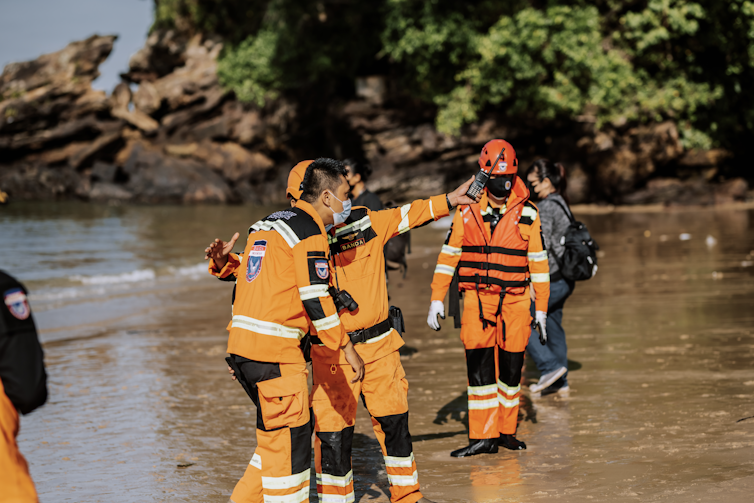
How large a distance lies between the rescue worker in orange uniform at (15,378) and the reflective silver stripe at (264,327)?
116cm

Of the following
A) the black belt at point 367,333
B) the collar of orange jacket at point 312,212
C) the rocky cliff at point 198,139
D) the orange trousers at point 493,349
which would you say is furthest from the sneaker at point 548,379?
the rocky cliff at point 198,139

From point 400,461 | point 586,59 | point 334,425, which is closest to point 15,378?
point 334,425

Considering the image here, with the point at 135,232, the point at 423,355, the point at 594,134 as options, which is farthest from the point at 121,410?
the point at 594,134

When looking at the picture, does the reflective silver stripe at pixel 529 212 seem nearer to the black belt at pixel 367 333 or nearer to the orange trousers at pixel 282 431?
the black belt at pixel 367 333

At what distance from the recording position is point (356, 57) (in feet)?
98.7

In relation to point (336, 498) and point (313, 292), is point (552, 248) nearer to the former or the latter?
point (336, 498)

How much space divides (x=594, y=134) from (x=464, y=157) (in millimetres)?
5458

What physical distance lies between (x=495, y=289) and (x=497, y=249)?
0.27m

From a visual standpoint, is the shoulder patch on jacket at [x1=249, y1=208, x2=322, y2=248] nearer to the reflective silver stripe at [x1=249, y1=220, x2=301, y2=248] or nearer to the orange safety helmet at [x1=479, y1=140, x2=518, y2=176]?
the reflective silver stripe at [x1=249, y1=220, x2=301, y2=248]

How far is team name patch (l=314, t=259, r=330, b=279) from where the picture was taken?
3.30m

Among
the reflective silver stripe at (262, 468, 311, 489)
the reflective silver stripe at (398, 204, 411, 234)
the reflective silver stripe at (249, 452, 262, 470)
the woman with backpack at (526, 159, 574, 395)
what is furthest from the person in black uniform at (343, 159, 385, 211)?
the reflective silver stripe at (262, 468, 311, 489)

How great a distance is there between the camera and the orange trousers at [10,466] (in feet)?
7.23

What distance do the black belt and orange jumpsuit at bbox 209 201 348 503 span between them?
0.37 meters

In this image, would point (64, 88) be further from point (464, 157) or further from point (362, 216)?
point (362, 216)
